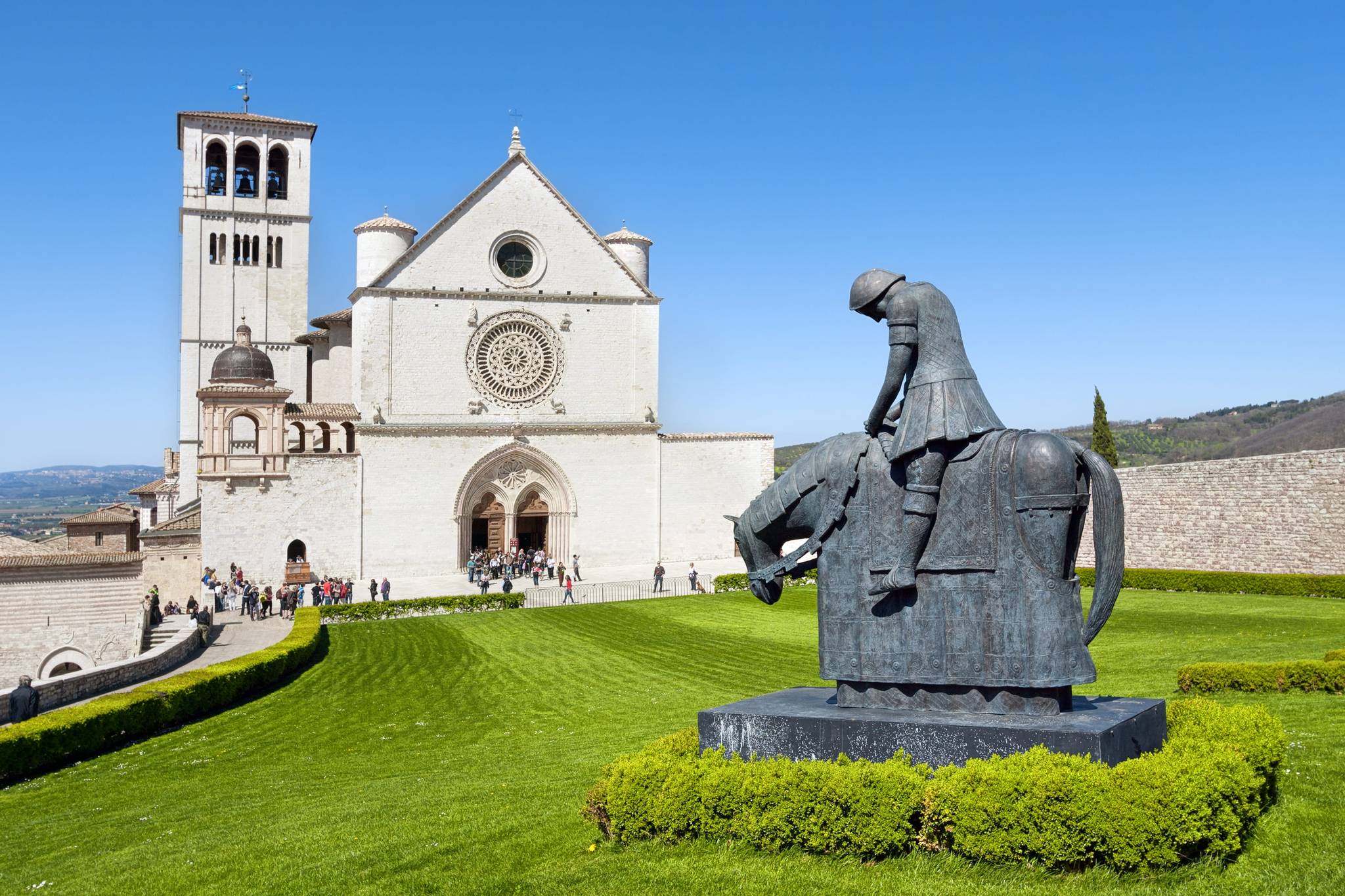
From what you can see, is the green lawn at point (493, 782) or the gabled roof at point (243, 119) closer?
the green lawn at point (493, 782)

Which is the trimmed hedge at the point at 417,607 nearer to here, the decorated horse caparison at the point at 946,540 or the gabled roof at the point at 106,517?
the gabled roof at the point at 106,517

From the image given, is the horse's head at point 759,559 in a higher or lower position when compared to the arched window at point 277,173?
lower

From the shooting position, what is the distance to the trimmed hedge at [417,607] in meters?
33.3

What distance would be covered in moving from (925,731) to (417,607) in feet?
91.7

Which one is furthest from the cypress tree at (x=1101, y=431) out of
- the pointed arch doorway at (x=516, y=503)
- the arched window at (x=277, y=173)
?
the arched window at (x=277, y=173)

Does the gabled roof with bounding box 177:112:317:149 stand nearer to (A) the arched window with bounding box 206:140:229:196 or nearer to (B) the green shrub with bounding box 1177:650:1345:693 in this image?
(A) the arched window with bounding box 206:140:229:196

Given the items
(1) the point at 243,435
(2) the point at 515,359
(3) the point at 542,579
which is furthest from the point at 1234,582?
(1) the point at 243,435

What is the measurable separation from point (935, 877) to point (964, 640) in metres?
1.79

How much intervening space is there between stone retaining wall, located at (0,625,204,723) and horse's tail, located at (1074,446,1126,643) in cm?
1668

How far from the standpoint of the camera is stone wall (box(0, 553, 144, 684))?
32.7m

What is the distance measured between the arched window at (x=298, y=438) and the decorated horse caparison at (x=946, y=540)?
117ft

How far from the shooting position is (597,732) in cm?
1513

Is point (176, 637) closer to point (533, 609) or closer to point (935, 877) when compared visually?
point (533, 609)

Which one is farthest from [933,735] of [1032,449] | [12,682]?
[12,682]
